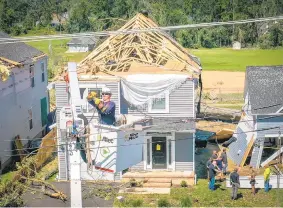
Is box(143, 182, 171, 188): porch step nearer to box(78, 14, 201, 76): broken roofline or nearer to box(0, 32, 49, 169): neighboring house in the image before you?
box(78, 14, 201, 76): broken roofline

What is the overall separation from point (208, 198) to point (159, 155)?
3932mm

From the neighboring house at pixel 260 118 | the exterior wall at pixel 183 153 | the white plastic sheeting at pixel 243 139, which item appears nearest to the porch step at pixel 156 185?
the exterior wall at pixel 183 153

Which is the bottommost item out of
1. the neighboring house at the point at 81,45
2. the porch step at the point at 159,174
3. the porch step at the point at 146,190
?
the porch step at the point at 146,190

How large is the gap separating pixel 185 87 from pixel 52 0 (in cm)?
12482

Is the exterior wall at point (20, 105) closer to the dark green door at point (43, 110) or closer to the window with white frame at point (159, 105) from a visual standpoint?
the dark green door at point (43, 110)

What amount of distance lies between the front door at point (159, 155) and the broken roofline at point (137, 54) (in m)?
3.68

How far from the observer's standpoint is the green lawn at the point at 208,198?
2158 cm

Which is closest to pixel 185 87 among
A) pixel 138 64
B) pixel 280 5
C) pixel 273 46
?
pixel 138 64

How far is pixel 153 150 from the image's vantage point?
25344 mm

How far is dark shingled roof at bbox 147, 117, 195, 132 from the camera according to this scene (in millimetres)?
24266

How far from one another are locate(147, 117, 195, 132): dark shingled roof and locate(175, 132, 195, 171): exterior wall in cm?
62

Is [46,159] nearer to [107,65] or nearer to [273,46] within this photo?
[107,65]

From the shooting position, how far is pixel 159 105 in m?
24.9

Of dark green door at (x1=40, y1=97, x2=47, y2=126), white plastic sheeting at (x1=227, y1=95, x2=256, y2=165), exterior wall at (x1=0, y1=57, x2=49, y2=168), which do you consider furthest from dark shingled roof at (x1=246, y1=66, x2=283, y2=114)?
dark green door at (x1=40, y1=97, x2=47, y2=126)
